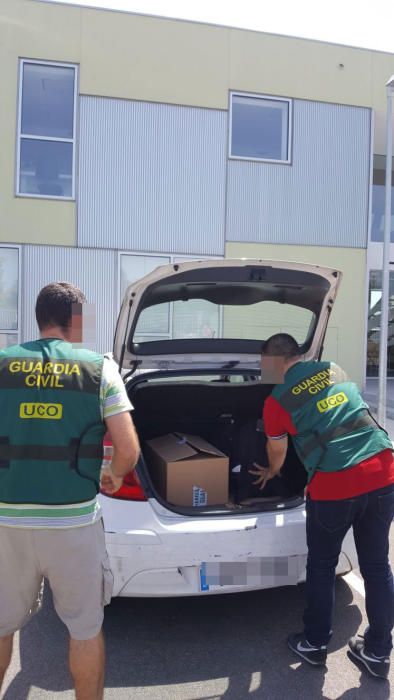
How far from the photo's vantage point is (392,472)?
2559 mm

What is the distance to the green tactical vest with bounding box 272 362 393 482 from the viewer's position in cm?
249

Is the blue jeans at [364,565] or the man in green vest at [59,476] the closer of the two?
the man in green vest at [59,476]

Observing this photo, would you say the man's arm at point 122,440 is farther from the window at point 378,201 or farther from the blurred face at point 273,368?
the window at point 378,201

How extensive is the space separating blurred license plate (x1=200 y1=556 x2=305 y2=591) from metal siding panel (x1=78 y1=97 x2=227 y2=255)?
8198 mm

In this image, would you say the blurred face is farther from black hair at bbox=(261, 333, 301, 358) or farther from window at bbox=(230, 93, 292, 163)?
window at bbox=(230, 93, 292, 163)

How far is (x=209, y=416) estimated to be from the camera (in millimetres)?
3844

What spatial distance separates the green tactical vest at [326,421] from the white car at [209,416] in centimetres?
34

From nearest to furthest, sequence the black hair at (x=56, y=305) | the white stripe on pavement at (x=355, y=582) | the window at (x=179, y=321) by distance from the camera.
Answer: the black hair at (x=56, y=305) → the white stripe on pavement at (x=355, y=582) → the window at (x=179, y=321)

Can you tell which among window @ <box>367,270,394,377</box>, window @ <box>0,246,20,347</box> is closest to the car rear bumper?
window @ <box>0,246,20,347</box>

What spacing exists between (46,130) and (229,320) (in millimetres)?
7118

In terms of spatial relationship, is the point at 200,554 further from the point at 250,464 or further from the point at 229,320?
the point at 229,320

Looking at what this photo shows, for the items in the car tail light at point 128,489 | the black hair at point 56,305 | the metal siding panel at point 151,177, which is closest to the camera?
the black hair at point 56,305

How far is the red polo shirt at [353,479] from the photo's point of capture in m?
2.46

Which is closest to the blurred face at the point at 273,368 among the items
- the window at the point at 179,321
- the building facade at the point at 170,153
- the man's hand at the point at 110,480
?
the window at the point at 179,321
